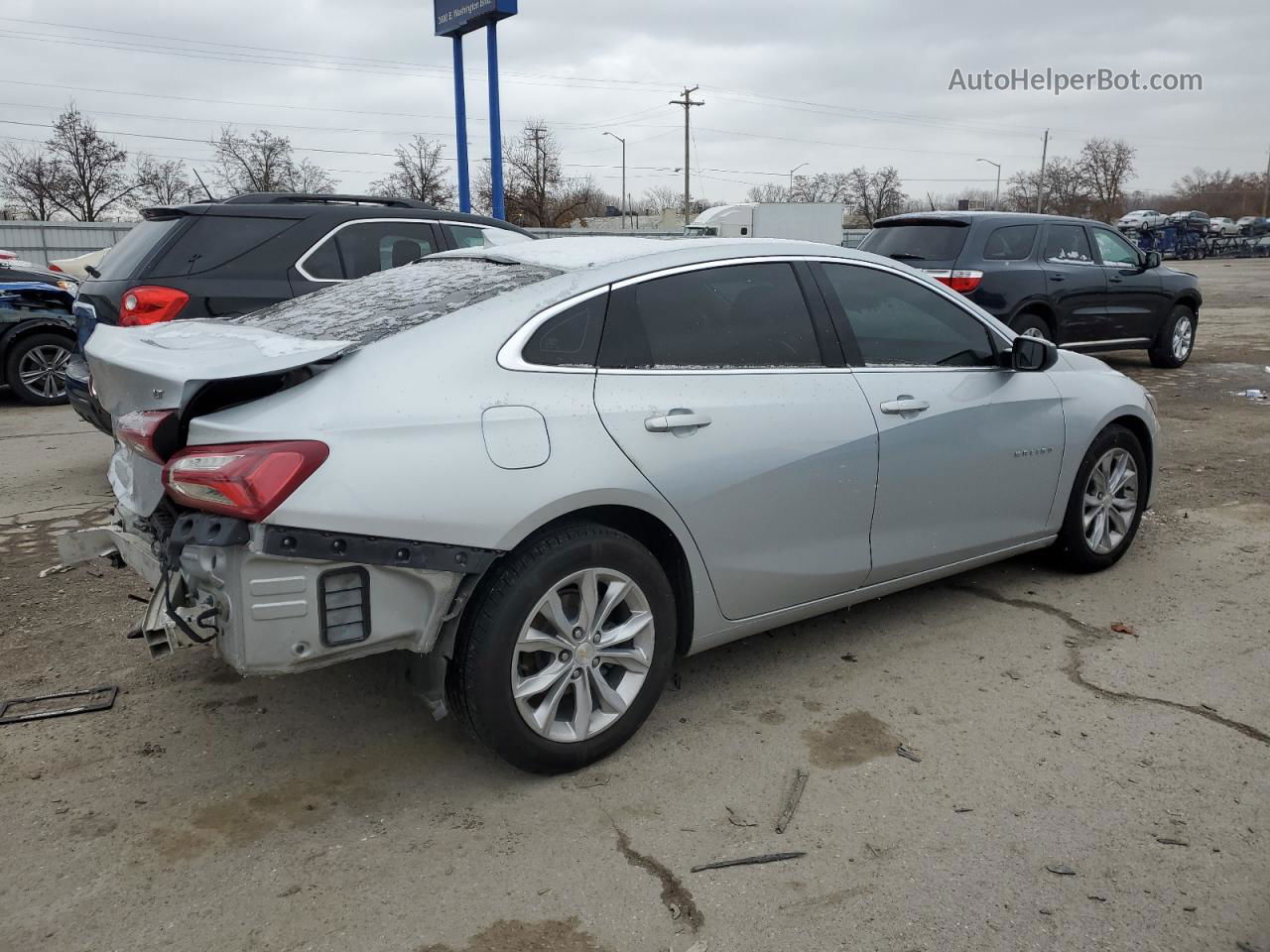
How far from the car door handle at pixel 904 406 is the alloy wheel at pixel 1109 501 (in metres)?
1.38

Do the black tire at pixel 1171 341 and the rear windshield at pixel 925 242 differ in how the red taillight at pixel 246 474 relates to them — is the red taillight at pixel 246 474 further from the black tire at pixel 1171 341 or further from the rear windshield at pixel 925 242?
the black tire at pixel 1171 341

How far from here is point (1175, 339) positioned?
490 inches

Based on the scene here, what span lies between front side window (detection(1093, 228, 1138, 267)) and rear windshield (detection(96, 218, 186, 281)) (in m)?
9.41

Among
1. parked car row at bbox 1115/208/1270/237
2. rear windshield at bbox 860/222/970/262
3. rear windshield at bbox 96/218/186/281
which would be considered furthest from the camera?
parked car row at bbox 1115/208/1270/237

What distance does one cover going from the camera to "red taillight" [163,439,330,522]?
2.62 m

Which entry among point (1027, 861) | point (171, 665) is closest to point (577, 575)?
point (1027, 861)

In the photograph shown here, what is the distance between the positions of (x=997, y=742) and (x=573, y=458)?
5.63 ft

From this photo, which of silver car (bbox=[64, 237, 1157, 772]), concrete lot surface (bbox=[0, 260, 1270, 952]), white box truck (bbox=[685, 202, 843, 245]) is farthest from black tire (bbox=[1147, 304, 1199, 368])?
white box truck (bbox=[685, 202, 843, 245])

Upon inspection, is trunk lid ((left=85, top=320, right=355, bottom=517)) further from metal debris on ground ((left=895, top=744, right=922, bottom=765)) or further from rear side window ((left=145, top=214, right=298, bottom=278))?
rear side window ((left=145, top=214, right=298, bottom=278))

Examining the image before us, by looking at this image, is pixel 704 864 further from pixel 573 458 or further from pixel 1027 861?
pixel 573 458

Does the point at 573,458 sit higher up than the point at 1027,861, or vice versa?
the point at 573,458

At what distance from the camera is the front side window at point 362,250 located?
7.01 meters

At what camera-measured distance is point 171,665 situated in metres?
4.02

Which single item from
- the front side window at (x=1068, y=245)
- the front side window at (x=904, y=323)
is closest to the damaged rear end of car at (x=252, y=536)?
the front side window at (x=904, y=323)
